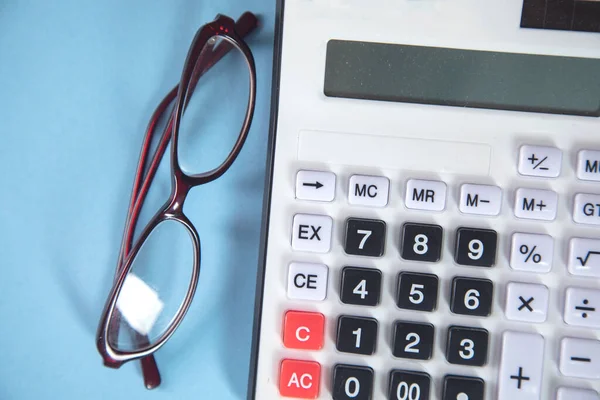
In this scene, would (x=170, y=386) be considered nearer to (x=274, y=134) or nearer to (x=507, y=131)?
(x=274, y=134)

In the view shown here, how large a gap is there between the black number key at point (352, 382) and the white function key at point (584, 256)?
0.51 ft

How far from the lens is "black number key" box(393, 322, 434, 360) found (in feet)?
1.18

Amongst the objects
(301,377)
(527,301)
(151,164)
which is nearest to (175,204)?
(151,164)

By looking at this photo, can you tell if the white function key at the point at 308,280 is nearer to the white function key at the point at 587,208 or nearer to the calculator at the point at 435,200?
the calculator at the point at 435,200

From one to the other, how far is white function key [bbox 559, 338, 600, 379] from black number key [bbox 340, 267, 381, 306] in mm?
130

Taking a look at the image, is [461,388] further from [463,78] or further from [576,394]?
[463,78]

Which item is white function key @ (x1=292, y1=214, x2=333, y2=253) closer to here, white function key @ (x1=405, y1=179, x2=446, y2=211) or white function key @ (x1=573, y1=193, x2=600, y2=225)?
white function key @ (x1=405, y1=179, x2=446, y2=211)

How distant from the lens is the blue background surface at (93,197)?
1.38 ft

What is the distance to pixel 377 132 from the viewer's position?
0.37 metres

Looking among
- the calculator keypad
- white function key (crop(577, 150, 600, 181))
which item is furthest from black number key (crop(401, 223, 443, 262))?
white function key (crop(577, 150, 600, 181))

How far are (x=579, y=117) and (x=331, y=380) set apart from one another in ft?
0.81

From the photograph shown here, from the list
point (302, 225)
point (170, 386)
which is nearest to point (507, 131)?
point (302, 225)

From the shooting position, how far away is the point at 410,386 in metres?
0.36

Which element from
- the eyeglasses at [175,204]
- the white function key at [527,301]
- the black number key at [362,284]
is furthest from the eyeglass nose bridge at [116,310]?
the white function key at [527,301]
